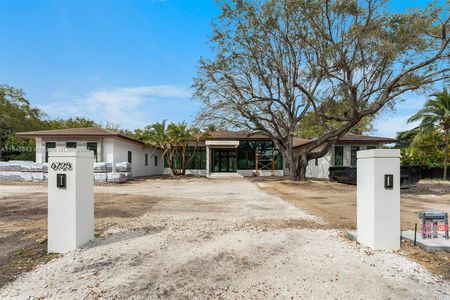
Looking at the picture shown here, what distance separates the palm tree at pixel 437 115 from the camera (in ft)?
71.9

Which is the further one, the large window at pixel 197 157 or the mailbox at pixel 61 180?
the large window at pixel 197 157

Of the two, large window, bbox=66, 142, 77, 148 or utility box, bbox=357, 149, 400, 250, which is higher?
large window, bbox=66, 142, 77, 148

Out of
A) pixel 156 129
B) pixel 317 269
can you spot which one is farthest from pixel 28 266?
pixel 156 129

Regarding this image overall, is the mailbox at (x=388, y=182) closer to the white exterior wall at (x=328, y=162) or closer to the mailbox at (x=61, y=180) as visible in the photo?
the mailbox at (x=61, y=180)

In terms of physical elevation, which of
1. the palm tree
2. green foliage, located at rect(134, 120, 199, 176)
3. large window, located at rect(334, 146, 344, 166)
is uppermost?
the palm tree

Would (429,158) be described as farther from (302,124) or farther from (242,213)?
(242,213)

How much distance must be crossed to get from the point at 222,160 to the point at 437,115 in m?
19.1

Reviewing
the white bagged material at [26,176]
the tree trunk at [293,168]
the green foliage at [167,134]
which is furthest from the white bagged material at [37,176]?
the tree trunk at [293,168]

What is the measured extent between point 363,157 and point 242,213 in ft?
12.7

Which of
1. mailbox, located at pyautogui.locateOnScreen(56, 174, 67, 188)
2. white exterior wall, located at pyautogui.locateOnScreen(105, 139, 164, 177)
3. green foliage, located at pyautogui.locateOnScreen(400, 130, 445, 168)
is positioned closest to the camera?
mailbox, located at pyautogui.locateOnScreen(56, 174, 67, 188)

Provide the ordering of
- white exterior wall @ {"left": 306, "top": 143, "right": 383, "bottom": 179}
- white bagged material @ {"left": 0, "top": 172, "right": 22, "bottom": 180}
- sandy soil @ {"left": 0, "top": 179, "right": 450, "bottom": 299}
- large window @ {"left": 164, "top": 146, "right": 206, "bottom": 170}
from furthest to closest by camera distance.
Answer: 1. large window @ {"left": 164, "top": 146, "right": 206, "bottom": 170}
2. white exterior wall @ {"left": 306, "top": 143, "right": 383, "bottom": 179}
3. white bagged material @ {"left": 0, "top": 172, "right": 22, "bottom": 180}
4. sandy soil @ {"left": 0, "top": 179, "right": 450, "bottom": 299}

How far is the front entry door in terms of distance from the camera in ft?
87.4

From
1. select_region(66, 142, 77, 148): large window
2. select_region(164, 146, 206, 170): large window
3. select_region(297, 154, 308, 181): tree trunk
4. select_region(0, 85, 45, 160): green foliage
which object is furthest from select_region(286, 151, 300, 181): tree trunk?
select_region(0, 85, 45, 160): green foliage

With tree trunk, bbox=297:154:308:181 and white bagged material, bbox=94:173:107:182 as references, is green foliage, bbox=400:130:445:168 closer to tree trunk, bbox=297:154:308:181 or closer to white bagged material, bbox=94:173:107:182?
tree trunk, bbox=297:154:308:181
